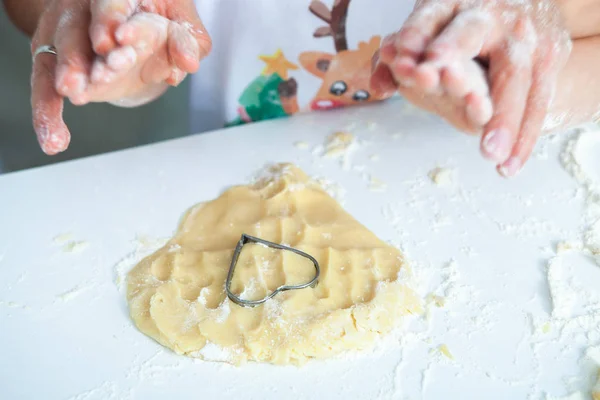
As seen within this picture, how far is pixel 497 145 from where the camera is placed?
0.56 meters

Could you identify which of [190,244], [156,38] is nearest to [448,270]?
[190,244]

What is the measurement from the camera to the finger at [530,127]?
0.59m

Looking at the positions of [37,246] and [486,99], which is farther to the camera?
[37,246]

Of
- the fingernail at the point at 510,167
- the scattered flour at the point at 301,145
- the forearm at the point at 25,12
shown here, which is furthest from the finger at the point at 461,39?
the forearm at the point at 25,12

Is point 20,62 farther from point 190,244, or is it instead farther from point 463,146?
point 463,146

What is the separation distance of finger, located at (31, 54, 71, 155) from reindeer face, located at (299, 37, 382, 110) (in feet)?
1.52

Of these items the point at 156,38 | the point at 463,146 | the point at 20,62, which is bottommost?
the point at 20,62

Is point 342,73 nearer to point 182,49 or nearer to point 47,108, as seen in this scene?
point 182,49

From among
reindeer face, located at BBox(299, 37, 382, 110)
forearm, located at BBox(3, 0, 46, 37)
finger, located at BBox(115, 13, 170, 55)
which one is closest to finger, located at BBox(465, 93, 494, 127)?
finger, located at BBox(115, 13, 170, 55)

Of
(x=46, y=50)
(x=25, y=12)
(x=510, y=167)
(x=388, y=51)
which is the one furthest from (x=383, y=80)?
(x=25, y=12)

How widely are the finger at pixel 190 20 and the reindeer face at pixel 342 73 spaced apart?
24 centimetres

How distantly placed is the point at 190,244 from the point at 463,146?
1.46 ft

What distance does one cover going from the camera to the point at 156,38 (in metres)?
0.65

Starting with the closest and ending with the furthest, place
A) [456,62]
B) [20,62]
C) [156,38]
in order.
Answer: [456,62] < [156,38] < [20,62]
